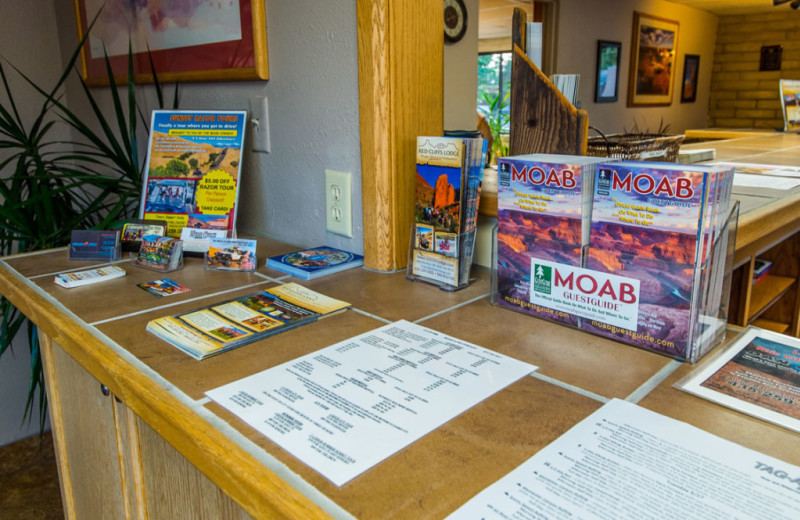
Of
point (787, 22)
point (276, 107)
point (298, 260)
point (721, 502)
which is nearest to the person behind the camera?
point (721, 502)

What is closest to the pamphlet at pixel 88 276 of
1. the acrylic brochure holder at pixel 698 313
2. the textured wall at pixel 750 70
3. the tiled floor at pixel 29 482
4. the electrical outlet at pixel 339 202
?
the electrical outlet at pixel 339 202

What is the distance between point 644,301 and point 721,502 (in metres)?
0.34

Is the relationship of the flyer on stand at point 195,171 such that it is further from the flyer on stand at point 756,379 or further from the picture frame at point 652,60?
the picture frame at point 652,60

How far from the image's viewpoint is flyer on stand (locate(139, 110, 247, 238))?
1.46m

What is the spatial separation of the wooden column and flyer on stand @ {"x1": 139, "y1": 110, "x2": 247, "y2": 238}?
0.44m

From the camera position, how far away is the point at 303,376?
2.43ft

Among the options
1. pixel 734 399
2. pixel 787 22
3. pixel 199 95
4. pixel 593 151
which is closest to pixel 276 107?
pixel 199 95

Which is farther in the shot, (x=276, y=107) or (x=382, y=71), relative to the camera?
(x=276, y=107)

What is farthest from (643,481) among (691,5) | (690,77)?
(690,77)

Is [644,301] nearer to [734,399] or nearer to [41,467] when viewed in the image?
[734,399]

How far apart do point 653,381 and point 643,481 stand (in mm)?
221

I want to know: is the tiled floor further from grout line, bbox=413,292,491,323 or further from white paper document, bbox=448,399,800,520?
white paper document, bbox=448,399,800,520

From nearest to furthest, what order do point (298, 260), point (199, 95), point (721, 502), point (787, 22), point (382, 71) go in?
point (721, 502) → point (382, 71) → point (298, 260) → point (199, 95) → point (787, 22)

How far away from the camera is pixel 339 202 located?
4.20 feet
